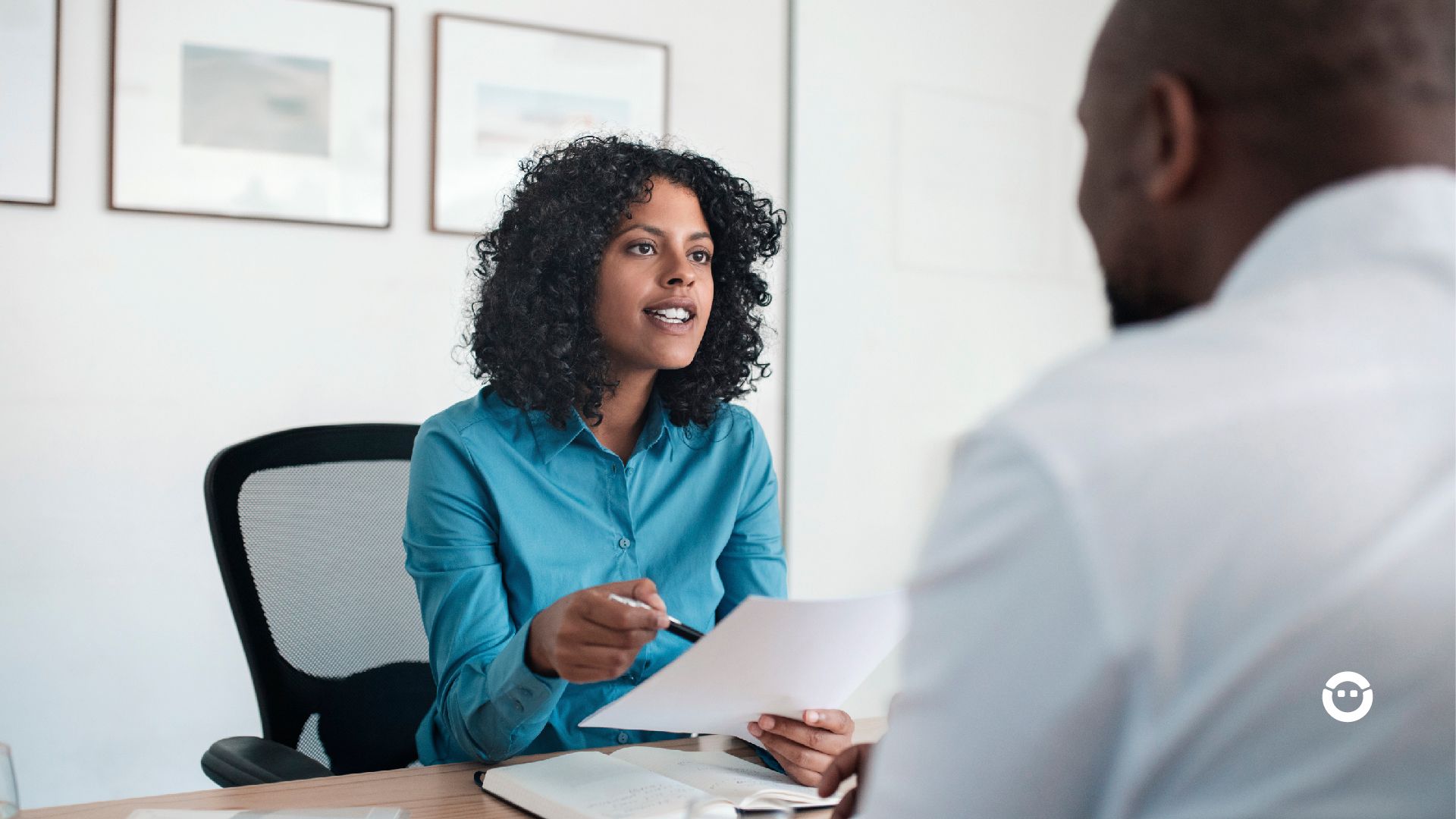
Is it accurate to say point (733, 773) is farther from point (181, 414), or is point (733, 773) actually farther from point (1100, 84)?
point (181, 414)

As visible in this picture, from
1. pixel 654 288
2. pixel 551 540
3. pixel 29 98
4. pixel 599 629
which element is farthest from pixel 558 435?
pixel 29 98

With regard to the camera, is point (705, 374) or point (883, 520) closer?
point (705, 374)

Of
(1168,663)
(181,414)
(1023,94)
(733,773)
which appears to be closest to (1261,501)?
(1168,663)

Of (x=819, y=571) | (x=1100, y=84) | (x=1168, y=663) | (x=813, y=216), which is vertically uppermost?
(x=813, y=216)

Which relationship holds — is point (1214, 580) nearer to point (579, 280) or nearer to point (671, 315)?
point (671, 315)

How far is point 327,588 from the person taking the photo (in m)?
1.61

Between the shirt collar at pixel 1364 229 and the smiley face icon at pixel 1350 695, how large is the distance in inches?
6.7

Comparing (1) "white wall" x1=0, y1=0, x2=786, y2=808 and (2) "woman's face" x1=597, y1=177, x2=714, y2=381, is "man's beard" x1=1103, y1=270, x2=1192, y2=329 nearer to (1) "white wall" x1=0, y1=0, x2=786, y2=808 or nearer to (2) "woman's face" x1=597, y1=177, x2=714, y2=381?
(2) "woman's face" x1=597, y1=177, x2=714, y2=381

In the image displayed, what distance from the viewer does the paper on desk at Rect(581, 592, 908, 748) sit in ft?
3.17

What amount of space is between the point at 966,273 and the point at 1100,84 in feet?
8.12

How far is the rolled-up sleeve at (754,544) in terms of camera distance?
162 cm

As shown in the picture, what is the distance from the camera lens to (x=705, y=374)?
5.80 ft

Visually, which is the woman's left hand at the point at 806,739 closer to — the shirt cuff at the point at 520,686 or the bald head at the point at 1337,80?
the shirt cuff at the point at 520,686

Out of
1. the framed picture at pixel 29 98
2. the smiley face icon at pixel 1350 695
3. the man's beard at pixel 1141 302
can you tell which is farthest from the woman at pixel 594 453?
the framed picture at pixel 29 98
